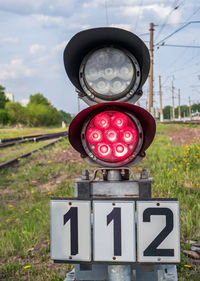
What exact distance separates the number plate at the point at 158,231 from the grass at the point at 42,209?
1.15m

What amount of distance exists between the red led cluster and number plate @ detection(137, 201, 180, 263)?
0.31 m

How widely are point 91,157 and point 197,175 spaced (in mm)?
3964

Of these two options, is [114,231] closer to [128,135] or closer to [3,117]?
[128,135]

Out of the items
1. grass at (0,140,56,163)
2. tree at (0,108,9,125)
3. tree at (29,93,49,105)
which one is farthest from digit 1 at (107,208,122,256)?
tree at (29,93,49,105)

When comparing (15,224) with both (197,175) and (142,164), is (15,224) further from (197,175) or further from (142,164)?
(142,164)

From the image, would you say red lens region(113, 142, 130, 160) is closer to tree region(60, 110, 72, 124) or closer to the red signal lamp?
the red signal lamp

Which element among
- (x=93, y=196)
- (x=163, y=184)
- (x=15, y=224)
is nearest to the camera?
(x=93, y=196)

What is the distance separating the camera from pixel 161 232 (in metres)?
1.42

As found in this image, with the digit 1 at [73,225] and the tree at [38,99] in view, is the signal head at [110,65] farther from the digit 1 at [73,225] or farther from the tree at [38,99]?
the tree at [38,99]

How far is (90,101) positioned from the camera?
1.70m

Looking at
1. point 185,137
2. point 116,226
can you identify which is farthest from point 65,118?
point 116,226

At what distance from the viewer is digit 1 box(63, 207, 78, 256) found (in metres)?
1.47

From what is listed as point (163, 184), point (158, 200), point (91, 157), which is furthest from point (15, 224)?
point (158, 200)

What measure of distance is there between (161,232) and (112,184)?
1.09ft
